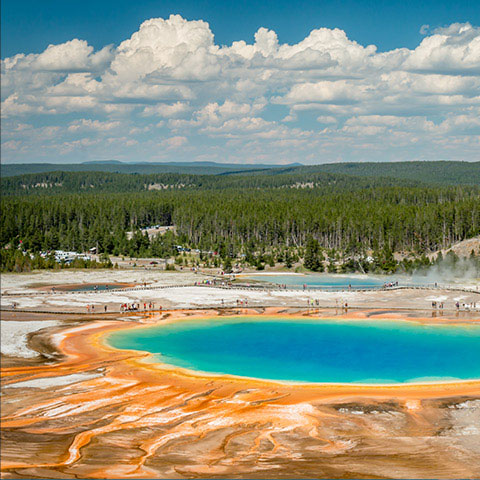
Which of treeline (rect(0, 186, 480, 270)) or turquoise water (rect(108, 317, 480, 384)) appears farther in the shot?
treeline (rect(0, 186, 480, 270))

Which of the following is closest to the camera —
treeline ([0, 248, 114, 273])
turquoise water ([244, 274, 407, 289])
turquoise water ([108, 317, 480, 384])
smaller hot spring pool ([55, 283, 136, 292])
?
turquoise water ([108, 317, 480, 384])

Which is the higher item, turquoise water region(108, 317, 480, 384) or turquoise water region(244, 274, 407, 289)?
turquoise water region(244, 274, 407, 289)

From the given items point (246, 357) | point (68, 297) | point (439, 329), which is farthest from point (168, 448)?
point (68, 297)

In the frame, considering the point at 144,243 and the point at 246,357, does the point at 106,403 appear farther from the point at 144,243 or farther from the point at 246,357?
the point at 144,243

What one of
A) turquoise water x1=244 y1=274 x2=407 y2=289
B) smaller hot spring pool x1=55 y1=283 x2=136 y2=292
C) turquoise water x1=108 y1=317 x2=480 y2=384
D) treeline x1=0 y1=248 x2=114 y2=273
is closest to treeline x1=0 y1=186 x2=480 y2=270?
turquoise water x1=244 y1=274 x2=407 y2=289

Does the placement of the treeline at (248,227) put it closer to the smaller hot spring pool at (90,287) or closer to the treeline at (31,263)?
the treeline at (31,263)

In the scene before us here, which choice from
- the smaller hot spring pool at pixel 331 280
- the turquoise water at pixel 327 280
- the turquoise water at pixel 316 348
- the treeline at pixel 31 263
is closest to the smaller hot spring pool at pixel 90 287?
the treeline at pixel 31 263

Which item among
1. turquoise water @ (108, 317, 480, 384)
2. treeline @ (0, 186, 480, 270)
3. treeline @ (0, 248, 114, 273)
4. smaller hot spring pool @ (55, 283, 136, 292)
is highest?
treeline @ (0, 186, 480, 270)

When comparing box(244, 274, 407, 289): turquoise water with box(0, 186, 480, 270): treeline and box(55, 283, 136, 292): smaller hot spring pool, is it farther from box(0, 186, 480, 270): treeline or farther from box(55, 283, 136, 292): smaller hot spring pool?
box(55, 283, 136, 292): smaller hot spring pool
